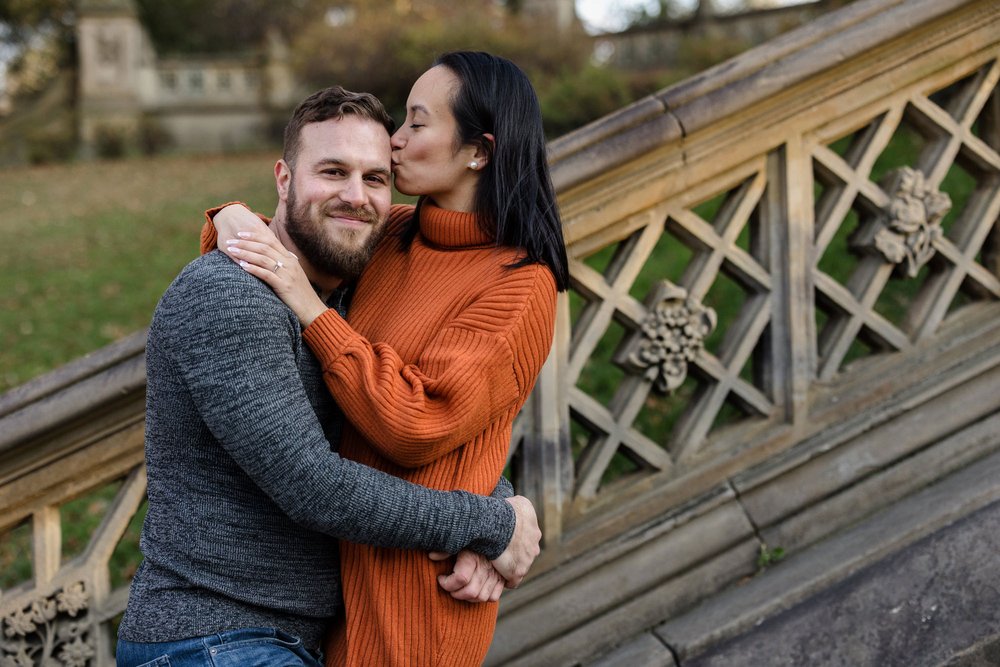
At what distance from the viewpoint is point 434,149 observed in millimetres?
2166

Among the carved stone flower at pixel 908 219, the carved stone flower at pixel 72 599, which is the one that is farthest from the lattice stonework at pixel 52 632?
the carved stone flower at pixel 908 219

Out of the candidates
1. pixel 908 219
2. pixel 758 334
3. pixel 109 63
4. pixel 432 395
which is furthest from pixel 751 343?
pixel 109 63

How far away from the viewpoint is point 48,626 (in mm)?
2590

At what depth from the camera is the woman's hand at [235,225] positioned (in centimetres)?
196

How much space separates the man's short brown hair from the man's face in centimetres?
1

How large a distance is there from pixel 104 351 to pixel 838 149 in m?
6.86

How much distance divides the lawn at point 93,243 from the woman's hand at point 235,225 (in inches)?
200

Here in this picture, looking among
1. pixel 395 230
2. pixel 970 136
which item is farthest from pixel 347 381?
pixel 970 136

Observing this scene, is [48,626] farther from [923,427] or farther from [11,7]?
[11,7]

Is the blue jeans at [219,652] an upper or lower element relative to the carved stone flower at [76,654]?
lower

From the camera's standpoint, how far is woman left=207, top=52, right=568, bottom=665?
189cm

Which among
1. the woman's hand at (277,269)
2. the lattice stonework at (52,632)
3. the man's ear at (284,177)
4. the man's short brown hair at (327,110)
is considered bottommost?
the lattice stonework at (52,632)

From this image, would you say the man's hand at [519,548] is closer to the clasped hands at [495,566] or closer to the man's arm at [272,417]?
the clasped hands at [495,566]

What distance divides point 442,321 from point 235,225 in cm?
48
